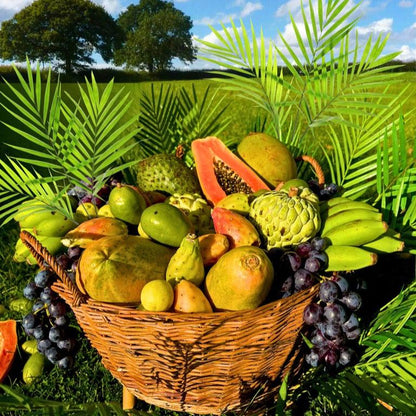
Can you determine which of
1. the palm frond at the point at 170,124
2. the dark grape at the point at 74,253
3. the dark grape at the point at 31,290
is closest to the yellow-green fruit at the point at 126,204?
the dark grape at the point at 74,253

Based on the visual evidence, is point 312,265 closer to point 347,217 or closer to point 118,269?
point 347,217

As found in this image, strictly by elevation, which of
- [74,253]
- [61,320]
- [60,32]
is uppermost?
[60,32]

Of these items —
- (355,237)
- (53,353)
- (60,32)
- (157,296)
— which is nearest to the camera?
(157,296)

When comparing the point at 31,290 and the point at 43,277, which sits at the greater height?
the point at 43,277

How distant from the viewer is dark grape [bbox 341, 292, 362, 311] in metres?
1.58

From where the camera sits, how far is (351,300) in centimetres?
158

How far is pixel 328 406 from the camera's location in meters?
1.98

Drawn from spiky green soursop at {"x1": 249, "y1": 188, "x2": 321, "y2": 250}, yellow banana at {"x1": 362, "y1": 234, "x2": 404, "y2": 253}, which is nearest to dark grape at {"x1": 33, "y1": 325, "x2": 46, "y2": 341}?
spiky green soursop at {"x1": 249, "y1": 188, "x2": 321, "y2": 250}

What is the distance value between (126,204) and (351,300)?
893 millimetres

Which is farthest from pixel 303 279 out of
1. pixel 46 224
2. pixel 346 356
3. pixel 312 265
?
pixel 46 224

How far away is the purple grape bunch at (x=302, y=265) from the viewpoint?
1.54 meters

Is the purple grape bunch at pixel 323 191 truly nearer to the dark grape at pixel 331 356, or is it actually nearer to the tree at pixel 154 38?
the dark grape at pixel 331 356

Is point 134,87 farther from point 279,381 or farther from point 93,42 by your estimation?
point 93,42

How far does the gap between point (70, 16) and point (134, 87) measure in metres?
32.1
